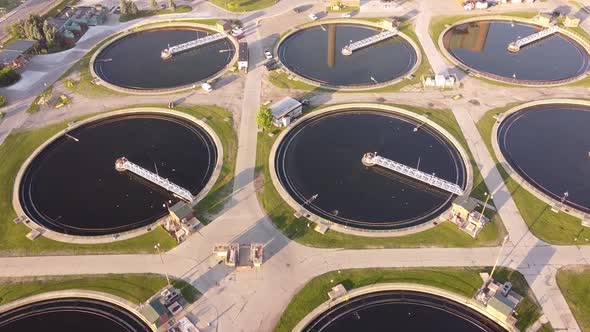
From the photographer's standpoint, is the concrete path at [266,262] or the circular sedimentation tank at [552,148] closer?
the concrete path at [266,262]

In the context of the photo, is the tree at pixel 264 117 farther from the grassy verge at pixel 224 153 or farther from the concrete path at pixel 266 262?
the concrete path at pixel 266 262

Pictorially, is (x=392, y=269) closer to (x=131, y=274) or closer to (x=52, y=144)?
(x=131, y=274)

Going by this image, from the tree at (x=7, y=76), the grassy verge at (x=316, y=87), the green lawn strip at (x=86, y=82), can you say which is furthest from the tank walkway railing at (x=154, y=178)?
the tree at (x=7, y=76)

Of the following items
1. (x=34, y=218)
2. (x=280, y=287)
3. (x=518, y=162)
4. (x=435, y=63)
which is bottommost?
(x=34, y=218)

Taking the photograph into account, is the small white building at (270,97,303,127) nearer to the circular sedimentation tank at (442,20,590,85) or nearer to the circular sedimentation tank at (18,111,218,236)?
the circular sedimentation tank at (18,111,218,236)

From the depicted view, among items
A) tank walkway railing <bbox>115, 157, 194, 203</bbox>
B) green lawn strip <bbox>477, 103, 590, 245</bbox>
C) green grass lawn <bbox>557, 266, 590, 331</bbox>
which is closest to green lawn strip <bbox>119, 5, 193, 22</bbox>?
tank walkway railing <bbox>115, 157, 194, 203</bbox>

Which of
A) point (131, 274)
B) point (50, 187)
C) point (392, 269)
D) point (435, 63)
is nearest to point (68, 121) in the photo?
point (50, 187)
